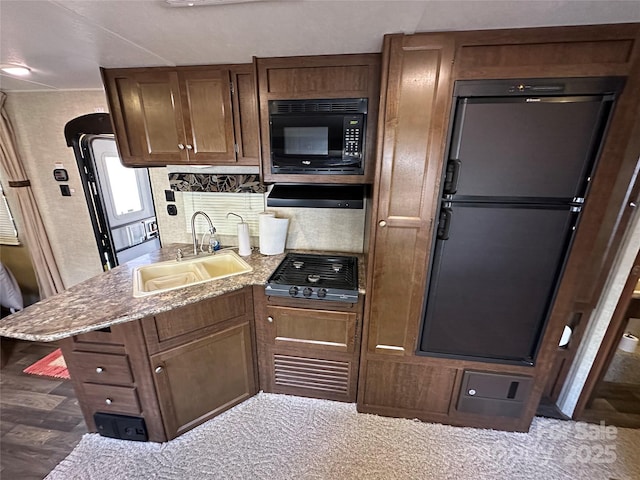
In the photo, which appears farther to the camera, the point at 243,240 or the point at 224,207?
the point at 224,207

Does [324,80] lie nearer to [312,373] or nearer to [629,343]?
[312,373]

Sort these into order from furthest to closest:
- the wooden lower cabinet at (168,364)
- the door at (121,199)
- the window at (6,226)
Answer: the door at (121,199) < the window at (6,226) < the wooden lower cabinet at (168,364)

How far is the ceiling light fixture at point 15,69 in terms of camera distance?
173cm

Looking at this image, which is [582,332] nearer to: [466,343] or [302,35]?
[466,343]

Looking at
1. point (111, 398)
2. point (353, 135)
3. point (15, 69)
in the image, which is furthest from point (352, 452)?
point (15, 69)

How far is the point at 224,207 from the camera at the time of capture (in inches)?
91.7

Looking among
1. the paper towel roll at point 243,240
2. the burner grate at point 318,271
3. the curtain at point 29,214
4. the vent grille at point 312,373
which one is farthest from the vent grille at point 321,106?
the curtain at point 29,214

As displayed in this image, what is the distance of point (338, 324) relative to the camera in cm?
177

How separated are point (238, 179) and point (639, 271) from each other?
2748mm

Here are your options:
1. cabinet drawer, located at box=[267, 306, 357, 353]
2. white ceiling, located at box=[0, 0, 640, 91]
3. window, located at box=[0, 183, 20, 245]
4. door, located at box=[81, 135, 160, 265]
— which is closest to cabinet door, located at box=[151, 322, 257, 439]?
cabinet drawer, located at box=[267, 306, 357, 353]

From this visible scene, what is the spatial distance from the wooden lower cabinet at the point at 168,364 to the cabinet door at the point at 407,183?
924mm

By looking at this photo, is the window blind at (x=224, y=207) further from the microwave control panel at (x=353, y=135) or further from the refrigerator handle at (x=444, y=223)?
the refrigerator handle at (x=444, y=223)

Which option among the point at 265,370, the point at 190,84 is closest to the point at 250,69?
the point at 190,84

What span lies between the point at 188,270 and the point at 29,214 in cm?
205
